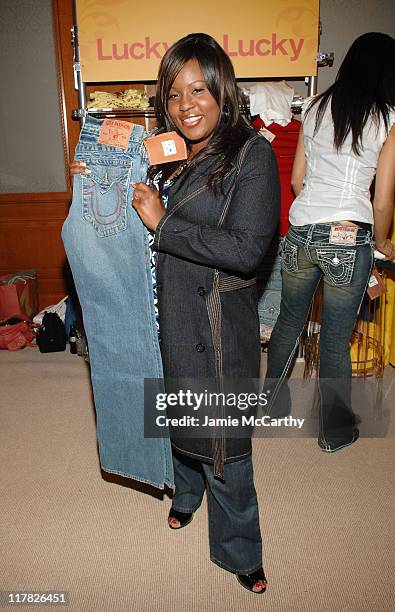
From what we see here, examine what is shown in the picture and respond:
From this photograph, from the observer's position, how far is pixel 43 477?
2199 millimetres

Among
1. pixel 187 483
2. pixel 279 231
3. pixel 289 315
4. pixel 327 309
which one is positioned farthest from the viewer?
pixel 279 231

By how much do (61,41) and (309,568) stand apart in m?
3.82

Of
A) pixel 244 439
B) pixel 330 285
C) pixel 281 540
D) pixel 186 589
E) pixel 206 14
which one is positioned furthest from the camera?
pixel 206 14

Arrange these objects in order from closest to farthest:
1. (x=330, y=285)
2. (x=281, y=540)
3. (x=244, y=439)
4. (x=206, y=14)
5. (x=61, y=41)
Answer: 1. (x=244, y=439)
2. (x=281, y=540)
3. (x=330, y=285)
4. (x=206, y=14)
5. (x=61, y=41)

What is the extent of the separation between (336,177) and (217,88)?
0.92m

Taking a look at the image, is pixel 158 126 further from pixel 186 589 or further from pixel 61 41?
pixel 61 41

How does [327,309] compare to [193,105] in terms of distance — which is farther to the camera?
[327,309]

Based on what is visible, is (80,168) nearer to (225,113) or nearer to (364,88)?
(225,113)

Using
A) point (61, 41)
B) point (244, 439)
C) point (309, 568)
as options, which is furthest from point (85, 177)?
point (61, 41)

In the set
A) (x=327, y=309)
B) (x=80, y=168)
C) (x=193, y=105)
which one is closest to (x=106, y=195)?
(x=80, y=168)

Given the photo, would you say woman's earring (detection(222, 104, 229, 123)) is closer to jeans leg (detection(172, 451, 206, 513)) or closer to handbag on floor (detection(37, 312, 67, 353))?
jeans leg (detection(172, 451, 206, 513))

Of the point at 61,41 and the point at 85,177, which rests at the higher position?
the point at 61,41

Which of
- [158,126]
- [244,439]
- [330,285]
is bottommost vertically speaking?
[244,439]

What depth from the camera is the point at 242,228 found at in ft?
4.09
